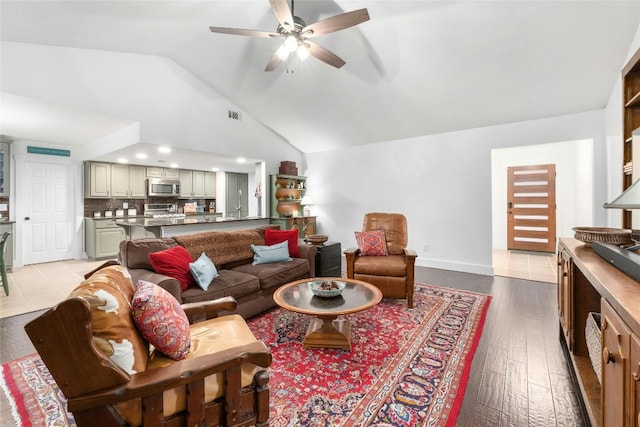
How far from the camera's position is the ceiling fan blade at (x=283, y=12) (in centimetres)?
222

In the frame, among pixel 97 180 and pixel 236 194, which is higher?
pixel 97 180

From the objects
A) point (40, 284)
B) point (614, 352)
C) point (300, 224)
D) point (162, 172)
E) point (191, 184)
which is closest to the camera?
point (614, 352)

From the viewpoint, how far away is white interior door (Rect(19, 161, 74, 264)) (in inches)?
214

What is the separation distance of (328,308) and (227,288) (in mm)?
994

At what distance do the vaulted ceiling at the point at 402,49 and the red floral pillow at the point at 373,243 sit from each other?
7.06 ft

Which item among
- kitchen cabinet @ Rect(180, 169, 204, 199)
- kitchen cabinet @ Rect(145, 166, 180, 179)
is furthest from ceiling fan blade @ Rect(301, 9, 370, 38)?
kitchen cabinet @ Rect(180, 169, 204, 199)

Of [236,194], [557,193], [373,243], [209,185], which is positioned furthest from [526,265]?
[209,185]

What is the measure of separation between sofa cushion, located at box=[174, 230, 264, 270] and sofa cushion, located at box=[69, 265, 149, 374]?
1.81m

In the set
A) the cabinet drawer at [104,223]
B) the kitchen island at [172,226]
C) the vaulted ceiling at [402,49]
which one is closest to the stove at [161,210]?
the cabinet drawer at [104,223]

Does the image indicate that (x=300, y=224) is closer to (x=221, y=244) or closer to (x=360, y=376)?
(x=221, y=244)

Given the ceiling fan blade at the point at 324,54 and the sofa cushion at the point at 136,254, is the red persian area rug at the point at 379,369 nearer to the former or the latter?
the sofa cushion at the point at 136,254

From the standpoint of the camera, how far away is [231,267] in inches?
129

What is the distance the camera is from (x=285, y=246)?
353 centimetres

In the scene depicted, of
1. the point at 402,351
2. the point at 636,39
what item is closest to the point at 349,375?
the point at 402,351
